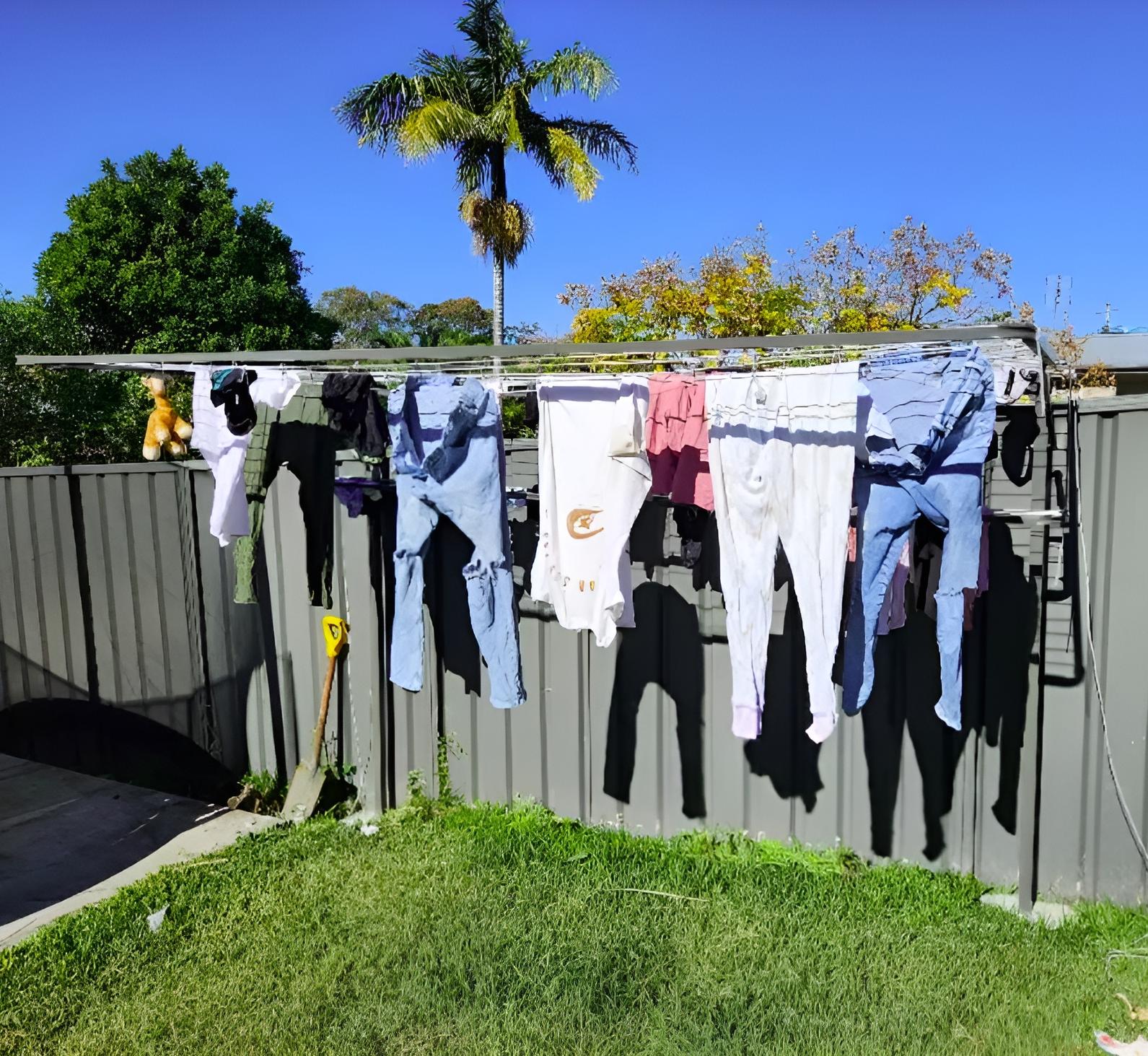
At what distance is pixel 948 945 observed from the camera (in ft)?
10.7

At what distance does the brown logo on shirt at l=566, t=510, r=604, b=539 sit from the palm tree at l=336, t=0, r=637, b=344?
13.9 m

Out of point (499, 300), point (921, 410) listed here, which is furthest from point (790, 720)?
point (499, 300)

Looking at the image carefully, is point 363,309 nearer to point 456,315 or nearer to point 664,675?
point 456,315

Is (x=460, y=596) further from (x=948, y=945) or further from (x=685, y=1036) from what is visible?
(x=948, y=945)

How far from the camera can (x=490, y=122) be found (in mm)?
17141

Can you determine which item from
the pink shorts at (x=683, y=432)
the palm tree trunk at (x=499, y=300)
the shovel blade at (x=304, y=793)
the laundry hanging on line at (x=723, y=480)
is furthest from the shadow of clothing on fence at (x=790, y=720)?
the palm tree trunk at (x=499, y=300)

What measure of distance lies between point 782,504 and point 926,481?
19.9 inches

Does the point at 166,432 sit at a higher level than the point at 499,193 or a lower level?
lower

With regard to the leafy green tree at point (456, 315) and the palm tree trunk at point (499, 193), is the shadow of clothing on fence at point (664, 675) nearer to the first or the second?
the palm tree trunk at point (499, 193)

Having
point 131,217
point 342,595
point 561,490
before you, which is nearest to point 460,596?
point 342,595

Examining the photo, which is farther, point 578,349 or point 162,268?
point 162,268

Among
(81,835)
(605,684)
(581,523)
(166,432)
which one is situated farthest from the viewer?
(81,835)

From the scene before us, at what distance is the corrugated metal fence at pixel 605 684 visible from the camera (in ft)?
11.5

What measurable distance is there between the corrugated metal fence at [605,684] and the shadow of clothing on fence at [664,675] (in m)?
0.01
